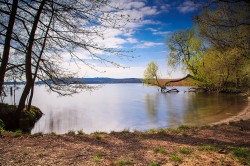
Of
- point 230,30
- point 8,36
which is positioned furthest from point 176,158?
point 230,30

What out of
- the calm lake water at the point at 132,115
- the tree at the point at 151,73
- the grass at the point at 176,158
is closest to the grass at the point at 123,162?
the grass at the point at 176,158

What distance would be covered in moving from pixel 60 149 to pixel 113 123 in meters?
12.9

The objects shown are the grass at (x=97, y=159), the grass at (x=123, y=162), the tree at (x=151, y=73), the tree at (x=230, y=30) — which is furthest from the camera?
the tree at (x=151, y=73)

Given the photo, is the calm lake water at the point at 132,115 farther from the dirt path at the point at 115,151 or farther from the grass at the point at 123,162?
the grass at the point at 123,162

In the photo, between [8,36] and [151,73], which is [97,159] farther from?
[151,73]

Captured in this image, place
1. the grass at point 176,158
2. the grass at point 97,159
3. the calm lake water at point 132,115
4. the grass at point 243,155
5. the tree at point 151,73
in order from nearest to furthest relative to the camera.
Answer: the grass at point 97,159
the grass at point 243,155
the grass at point 176,158
the calm lake water at point 132,115
the tree at point 151,73

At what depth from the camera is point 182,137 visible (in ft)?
34.3

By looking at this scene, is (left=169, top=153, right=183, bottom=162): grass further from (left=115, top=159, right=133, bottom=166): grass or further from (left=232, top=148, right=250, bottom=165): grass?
(left=232, top=148, right=250, bottom=165): grass

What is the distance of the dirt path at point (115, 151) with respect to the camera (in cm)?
623

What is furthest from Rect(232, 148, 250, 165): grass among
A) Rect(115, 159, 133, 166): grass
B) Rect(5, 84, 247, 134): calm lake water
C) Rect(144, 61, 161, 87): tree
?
Rect(144, 61, 161, 87): tree

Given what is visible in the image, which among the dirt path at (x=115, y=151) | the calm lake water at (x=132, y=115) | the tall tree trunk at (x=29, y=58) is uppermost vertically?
the tall tree trunk at (x=29, y=58)

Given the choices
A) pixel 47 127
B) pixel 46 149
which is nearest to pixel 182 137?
pixel 46 149

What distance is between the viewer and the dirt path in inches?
245

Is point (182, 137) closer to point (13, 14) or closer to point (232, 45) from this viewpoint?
point (13, 14)
